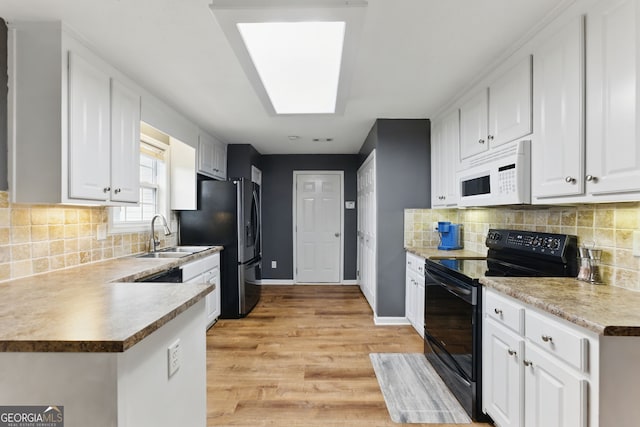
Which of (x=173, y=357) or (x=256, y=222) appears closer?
(x=173, y=357)

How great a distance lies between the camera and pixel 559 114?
1.62 metres

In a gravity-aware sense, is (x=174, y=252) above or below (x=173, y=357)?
above

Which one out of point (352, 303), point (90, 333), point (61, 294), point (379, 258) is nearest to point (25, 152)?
point (61, 294)

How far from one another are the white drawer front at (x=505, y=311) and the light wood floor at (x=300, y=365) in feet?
2.95

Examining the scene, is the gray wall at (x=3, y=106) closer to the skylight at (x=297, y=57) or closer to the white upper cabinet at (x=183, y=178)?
the skylight at (x=297, y=57)

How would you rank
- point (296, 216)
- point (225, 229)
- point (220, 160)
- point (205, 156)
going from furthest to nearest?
point (296, 216) → point (220, 160) → point (205, 156) → point (225, 229)

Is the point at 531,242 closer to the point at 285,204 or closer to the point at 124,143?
the point at 124,143

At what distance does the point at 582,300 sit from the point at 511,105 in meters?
1.26

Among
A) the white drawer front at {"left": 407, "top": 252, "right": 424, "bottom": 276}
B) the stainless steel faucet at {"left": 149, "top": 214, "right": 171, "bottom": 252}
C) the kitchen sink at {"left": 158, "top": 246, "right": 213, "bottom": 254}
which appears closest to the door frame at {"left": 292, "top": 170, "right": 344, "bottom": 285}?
the kitchen sink at {"left": 158, "top": 246, "right": 213, "bottom": 254}

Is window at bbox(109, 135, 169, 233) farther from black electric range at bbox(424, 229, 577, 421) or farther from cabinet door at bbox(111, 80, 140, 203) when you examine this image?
black electric range at bbox(424, 229, 577, 421)

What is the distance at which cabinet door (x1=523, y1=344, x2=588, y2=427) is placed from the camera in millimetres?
1158

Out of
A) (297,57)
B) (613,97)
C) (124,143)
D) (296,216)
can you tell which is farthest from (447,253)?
(296,216)

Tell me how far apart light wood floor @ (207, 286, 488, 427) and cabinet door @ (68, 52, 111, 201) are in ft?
5.16

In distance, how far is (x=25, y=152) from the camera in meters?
1.72
